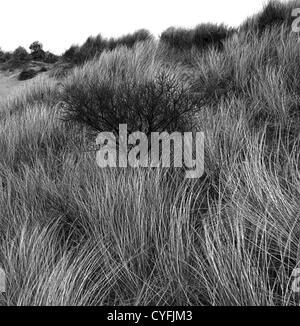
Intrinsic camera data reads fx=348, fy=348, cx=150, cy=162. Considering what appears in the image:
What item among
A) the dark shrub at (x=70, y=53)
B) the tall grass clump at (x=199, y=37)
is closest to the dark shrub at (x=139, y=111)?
the tall grass clump at (x=199, y=37)

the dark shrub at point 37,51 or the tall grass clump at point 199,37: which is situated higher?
the dark shrub at point 37,51

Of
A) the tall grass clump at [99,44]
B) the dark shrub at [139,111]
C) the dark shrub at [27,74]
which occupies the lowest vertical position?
the dark shrub at [139,111]

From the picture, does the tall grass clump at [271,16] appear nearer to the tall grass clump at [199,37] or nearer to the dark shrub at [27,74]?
the tall grass clump at [199,37]

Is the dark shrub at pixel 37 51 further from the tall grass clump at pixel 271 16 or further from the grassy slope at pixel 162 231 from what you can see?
Answer: the grassy slope at pixel 162 231

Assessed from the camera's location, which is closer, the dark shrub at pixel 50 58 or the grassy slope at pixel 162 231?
the grassy slope at pixel 162 231

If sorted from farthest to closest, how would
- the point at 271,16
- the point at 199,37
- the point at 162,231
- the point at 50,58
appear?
the point at 50,58
the point at 199,37
the point at 271,16
the point at 162,231

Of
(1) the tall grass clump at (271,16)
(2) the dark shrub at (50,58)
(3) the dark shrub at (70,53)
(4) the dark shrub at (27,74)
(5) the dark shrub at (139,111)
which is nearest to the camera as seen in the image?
(5) the dark shrub at (139,111)

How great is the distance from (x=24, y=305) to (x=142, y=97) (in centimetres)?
197

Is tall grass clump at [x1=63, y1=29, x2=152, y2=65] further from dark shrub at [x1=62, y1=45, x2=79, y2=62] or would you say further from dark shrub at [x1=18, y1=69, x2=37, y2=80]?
dark shrub at [x1=18, y1=69, x2=37, y2=80]

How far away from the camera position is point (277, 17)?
591cm

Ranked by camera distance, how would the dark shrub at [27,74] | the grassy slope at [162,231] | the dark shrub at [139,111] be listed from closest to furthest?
1. the grassy slope at [162,231]
2. the dark shrub at [139,111]
3. the dark shrub at [27,74]

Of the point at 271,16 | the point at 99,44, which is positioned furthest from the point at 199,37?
the point at 99,44

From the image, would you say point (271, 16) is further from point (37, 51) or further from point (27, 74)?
point (37, 51)

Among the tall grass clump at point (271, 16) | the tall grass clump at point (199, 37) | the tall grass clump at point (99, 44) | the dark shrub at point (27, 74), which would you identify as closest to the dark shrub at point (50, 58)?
the dark shrub at point (27, 74)
